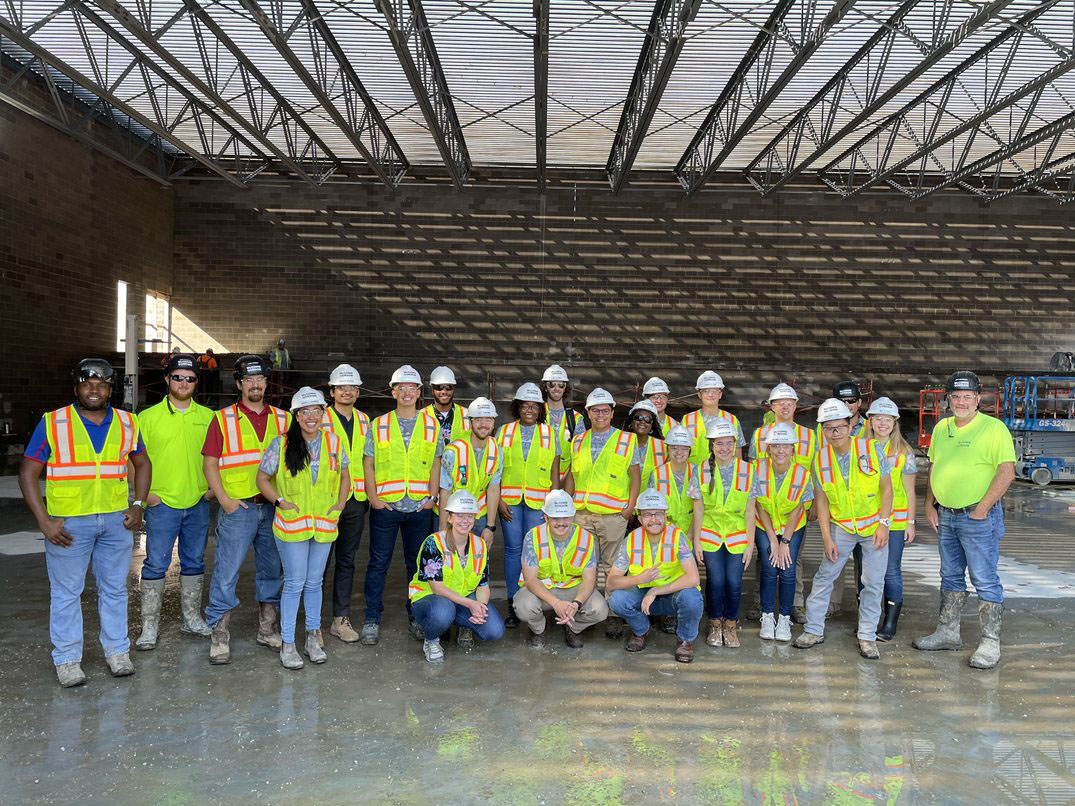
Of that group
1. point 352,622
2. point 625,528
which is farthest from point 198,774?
point 625,528

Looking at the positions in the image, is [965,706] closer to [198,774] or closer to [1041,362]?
[198,774]

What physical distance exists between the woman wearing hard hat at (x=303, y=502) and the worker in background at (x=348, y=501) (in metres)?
0.27

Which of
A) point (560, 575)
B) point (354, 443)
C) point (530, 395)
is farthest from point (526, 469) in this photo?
point (354, 443)

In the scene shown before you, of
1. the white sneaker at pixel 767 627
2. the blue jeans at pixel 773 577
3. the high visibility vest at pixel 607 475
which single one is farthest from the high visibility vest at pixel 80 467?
the white sneaker at pixel 767 627

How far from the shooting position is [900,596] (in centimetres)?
592

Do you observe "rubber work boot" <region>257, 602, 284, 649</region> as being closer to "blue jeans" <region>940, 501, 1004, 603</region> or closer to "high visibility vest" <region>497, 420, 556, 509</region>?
"high visibility vest" <region>497, 420, 556, 509</region>

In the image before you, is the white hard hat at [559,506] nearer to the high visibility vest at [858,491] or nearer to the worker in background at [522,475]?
the worker in background at [522,475]

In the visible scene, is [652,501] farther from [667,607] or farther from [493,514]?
[493,514]

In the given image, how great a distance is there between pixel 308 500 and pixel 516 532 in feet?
5.47

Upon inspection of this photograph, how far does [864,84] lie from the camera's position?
15250 millimetres

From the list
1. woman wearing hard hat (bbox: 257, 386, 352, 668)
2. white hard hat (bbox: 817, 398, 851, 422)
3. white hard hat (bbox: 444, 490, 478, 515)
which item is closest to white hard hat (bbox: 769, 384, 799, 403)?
white hard hat (bbox: 817, 398, 851, 422)

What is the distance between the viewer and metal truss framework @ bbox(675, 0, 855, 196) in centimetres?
1151

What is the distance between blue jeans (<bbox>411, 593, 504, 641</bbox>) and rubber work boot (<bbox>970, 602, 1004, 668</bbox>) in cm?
309

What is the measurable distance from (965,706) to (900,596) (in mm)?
1331
